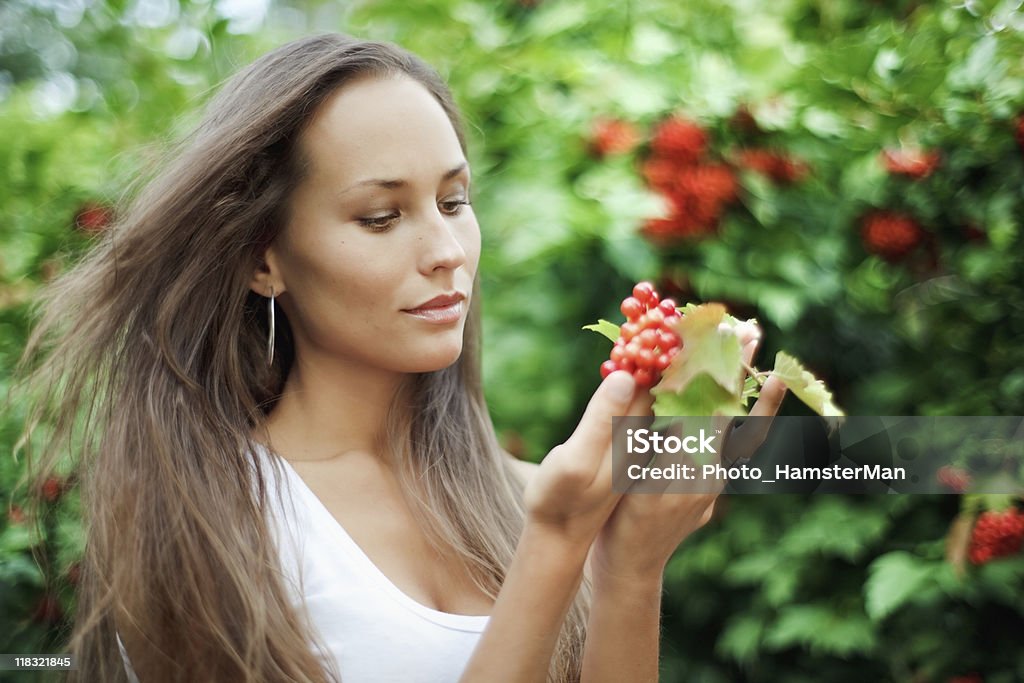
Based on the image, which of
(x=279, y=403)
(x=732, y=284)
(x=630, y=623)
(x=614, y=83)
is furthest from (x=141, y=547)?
(x=614, y=83)

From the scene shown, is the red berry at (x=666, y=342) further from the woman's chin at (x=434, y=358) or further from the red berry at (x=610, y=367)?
the woman's chin at (x=434, y=358)

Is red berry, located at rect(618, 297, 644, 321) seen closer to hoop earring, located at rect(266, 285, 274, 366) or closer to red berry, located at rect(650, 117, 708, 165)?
hoop earring, located at rect(266, 285, 274, 366)

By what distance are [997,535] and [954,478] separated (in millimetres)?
159

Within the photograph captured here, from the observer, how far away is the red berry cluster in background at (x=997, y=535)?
1.88 m

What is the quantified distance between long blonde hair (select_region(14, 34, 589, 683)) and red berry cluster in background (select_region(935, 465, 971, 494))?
3.10 ft

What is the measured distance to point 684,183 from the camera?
89.7 inches

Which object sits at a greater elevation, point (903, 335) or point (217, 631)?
point (903, 335)

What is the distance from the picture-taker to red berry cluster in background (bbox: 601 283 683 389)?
109 cm

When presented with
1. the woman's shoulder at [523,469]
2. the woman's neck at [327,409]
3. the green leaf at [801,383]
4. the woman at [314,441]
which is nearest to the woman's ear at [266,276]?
the woman at [314,441]

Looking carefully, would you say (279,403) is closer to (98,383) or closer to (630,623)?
(98,383)

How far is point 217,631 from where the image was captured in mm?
1244

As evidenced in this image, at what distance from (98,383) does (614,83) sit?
59.6 inches

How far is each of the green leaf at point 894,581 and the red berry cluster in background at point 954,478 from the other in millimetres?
178

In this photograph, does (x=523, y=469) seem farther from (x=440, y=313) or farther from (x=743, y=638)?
(x=743, y=638)
